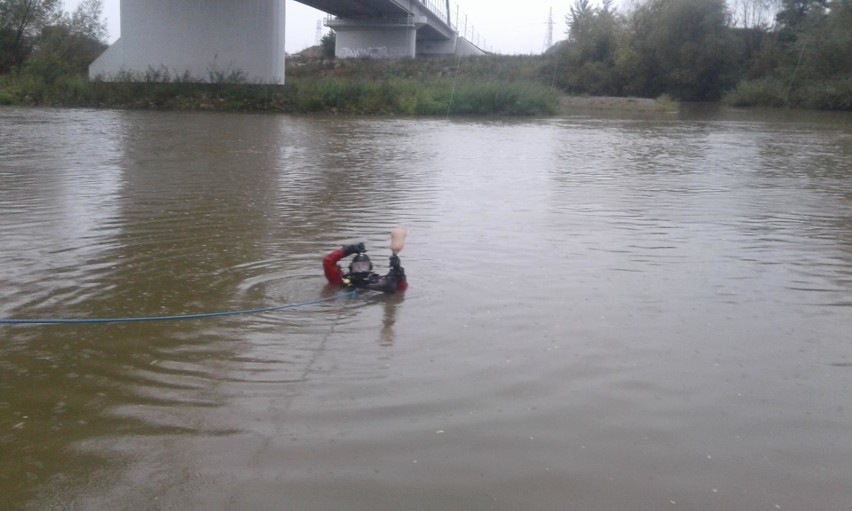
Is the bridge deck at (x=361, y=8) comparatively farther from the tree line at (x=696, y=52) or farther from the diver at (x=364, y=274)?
the diver at (x=364, y=274)

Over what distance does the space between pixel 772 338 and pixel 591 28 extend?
77613mm

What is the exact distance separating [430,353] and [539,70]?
7073 centimetres

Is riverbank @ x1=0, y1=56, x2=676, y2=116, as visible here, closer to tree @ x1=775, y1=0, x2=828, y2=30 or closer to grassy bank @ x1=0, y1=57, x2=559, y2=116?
grassy bank @ x1=0, y1=57, x2=559, y2=116

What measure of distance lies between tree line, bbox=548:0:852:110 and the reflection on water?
2192 inches

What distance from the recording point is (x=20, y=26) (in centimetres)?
5875

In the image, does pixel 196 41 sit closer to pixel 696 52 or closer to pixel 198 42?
pixel 198 42

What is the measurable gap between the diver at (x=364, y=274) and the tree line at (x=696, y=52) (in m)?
60.9

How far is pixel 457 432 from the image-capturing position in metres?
4.90

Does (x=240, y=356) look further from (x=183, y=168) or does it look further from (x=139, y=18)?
(x=139, y=18)

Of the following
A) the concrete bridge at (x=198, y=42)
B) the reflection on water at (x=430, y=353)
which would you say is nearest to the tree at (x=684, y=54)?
the concrete bridge at (x=198, y=42)

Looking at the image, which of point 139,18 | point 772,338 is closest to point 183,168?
point 772,338

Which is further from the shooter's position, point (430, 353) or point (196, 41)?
point (196, 41)

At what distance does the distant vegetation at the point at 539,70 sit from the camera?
141ft

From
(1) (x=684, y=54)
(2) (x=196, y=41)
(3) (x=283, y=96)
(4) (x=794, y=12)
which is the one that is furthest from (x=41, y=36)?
(4) (x=794, y=12)
